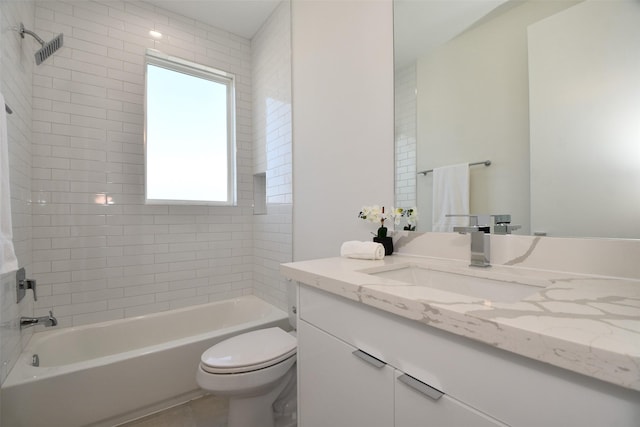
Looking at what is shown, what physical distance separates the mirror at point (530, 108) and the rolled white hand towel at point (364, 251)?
0.27 meters

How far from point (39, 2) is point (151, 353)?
8.07 feet

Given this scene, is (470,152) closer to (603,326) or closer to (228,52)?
(603,326)

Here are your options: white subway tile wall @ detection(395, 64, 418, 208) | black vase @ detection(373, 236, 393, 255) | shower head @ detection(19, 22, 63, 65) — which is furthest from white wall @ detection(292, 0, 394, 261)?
shower head @ detection(19, 22, 63, 65)

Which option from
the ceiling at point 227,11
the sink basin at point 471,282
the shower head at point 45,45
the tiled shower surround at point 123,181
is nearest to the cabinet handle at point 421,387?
the sink basin at point 471,282

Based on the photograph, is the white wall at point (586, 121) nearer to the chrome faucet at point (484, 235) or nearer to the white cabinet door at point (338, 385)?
the chrome faucet at point (484, 235)

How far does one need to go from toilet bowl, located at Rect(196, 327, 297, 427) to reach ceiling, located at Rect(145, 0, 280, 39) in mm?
2542

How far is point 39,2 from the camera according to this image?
191cm

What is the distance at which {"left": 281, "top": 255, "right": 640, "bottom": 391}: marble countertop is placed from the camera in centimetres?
39

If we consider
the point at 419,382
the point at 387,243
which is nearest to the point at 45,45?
the point at 387,243

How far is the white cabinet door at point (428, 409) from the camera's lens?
21.4 inches

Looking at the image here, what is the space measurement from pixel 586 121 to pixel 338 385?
116 cm

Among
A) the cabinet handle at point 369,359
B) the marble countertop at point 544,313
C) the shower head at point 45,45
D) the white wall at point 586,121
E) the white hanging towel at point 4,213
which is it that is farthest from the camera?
the shower head at point 45,45

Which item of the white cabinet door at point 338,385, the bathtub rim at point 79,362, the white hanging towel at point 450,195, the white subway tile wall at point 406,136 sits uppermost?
the white subway tile wall at point 406,136

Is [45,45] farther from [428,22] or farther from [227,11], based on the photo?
[428,22]
